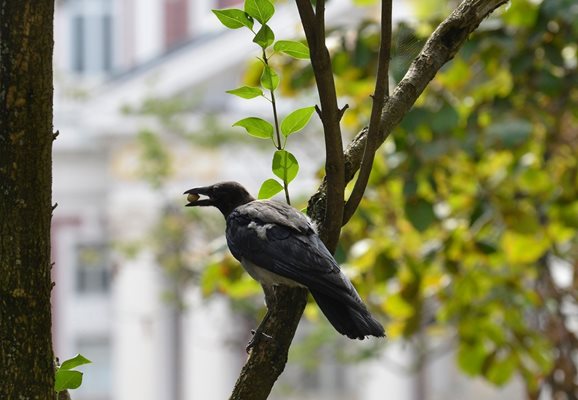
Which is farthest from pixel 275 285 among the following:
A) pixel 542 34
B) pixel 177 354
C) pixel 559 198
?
pixel 177 354

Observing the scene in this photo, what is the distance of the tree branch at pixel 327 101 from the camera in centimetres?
77

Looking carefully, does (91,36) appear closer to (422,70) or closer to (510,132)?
(510,132)

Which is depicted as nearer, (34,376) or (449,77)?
(34,376)

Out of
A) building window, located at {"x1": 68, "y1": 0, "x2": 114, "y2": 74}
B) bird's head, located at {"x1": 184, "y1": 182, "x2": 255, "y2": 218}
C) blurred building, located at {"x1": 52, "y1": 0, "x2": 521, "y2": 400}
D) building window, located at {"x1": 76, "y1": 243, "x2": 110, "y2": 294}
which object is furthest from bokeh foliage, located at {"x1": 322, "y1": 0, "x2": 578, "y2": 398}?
building window, located at {"x1": 68, "y1": 0, "x2": 114, "y2": 74}

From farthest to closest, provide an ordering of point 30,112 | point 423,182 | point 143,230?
1. point 143,230
2. point 423,182
3. point 30,112

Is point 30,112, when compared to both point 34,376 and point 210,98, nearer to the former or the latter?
point 34,376

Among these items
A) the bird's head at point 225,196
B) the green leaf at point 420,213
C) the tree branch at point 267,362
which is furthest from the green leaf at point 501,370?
the tree branch at point 267,362

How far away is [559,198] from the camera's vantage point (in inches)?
81.1

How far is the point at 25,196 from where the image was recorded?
0.75m

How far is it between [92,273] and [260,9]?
6.65m

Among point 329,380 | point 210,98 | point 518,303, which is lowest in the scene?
point 329,380

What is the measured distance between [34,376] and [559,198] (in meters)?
1.43

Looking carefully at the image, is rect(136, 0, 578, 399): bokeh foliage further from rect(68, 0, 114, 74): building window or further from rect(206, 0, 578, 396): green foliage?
rect(68, 0, 114, 74): building window

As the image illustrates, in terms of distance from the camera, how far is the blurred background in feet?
6.50
